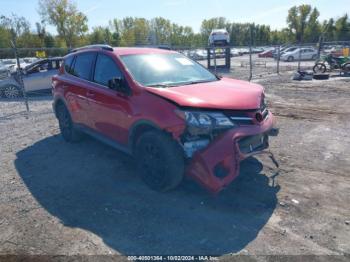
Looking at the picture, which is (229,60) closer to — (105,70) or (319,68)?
(319,68)

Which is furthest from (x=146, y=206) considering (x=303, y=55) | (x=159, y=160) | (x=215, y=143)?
(x=303, y=55)

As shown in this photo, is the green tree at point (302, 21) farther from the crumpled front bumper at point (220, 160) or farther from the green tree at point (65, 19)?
the crumpled front bumper at point (220, 160)

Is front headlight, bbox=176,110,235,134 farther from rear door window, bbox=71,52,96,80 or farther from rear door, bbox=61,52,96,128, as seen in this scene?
rear door window, bbox=71,52,96,80

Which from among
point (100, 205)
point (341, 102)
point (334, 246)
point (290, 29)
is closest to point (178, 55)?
point (100, 205)

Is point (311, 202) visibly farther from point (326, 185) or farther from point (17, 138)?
point (17, 138)

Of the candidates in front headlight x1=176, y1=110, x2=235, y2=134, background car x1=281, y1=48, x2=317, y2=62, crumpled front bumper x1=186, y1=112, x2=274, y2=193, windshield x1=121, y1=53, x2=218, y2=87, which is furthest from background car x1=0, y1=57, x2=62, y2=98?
background car x1=281, y1=48, x2=317, y2=62

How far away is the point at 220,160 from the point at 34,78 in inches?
465

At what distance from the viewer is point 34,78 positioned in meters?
13.1

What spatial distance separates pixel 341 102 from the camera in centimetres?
950

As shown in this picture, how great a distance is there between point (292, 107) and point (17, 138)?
7.35 m

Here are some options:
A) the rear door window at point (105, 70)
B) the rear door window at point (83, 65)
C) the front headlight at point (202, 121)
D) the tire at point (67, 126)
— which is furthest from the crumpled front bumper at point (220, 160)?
the tire at point (67, 126)

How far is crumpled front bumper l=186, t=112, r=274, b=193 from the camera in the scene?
11.5 ft

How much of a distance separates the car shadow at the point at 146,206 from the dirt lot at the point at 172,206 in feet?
0.04

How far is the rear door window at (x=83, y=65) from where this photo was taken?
531 cm
